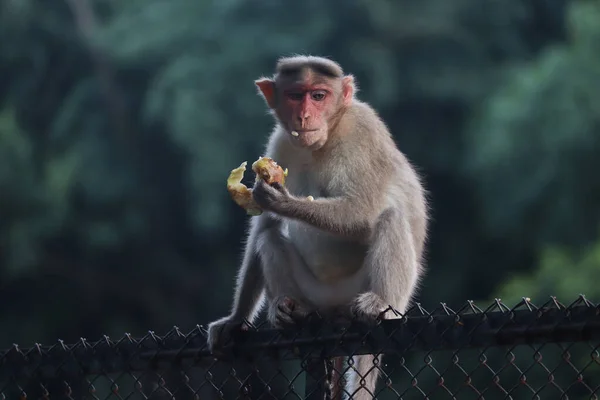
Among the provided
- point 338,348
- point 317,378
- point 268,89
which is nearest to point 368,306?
point 317,378

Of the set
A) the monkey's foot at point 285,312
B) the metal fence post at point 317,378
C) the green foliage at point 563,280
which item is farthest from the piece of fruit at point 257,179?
the green foliage at point 563,280

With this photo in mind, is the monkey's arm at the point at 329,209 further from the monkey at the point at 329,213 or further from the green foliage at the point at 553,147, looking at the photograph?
the green foliage at the point at 553,147

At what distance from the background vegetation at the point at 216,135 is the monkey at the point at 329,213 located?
9.30 metres

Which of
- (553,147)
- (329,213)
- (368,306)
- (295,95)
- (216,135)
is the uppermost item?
(295,95)

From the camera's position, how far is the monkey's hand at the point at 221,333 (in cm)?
415

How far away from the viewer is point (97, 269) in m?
20.5

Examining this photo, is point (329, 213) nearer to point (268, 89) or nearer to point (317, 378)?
point (268, 89)

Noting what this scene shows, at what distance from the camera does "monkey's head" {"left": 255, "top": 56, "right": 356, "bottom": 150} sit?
5.23 m

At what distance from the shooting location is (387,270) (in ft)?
16.1

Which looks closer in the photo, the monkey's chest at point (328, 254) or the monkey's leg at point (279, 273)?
→ the monkey's leg at point (279, 273)

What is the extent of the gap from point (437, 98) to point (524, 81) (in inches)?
111

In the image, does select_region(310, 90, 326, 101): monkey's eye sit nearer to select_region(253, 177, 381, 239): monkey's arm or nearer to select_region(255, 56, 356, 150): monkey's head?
select_region(255, 56, 356, 150): monkey's head

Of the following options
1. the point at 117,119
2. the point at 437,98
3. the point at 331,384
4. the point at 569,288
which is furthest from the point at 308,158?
the point at 117,119

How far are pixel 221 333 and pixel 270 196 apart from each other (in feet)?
1.96
